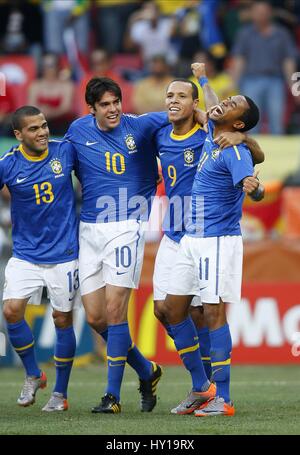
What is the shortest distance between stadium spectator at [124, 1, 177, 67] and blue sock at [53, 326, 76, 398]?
33.1ft

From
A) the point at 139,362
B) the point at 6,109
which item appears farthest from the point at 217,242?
the point at 6,109

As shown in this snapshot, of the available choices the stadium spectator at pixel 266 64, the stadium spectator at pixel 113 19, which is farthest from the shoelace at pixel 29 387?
the stadium spectator at pixel 113 19

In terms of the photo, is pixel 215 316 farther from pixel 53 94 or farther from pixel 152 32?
pixel 152 32

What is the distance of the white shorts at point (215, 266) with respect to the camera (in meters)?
8.63

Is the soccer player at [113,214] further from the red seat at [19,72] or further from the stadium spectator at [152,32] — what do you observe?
the stadium spectator at [152,32]

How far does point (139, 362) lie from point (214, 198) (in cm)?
164

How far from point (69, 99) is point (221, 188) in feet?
32.5

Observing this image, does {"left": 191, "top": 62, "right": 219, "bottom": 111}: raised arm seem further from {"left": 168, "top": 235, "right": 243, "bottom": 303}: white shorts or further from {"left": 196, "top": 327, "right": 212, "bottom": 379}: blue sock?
{"left": 196, "top": 327, "right": 212, "bottom": 379}: blue sock

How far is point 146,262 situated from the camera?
14789 mm

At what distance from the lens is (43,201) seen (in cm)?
932

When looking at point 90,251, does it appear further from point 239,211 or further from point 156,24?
point 156,24

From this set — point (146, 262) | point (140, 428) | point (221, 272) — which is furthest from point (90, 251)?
point (146, 262)

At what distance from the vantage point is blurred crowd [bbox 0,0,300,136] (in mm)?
17625

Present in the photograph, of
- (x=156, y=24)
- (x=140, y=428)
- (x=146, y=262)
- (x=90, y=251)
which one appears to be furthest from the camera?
(x=156, y=24)
